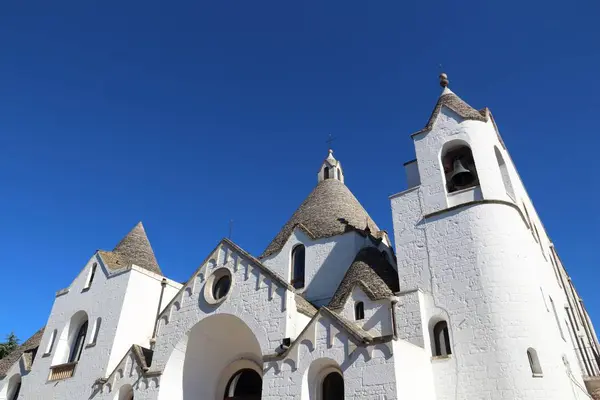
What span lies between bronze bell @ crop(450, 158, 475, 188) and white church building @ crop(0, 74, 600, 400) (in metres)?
0.08

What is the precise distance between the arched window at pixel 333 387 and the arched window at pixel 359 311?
2462mm

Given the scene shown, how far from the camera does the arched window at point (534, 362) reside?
12.5 meters

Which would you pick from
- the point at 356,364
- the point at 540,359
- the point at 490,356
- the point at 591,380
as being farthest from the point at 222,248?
the point at 591,380

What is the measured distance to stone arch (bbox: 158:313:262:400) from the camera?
15797 mm

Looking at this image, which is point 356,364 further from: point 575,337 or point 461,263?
point 575,337

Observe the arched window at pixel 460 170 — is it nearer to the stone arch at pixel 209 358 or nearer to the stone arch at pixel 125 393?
the stone arch at pixel 209 358

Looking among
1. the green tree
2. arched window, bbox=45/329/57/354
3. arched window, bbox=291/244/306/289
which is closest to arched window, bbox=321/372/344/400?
arched window, bbox=291/244/306/289

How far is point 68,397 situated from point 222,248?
9478 millimetres

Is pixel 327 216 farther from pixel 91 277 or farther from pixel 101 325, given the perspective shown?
pixel 91 277

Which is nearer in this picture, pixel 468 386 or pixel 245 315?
pixel 468 386

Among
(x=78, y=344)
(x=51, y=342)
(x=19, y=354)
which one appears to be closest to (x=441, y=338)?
(x=78, y=344)

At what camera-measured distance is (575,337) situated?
1780 centimetres

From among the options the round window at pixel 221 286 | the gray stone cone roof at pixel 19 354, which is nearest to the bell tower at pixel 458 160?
the round window at pixel 221 286

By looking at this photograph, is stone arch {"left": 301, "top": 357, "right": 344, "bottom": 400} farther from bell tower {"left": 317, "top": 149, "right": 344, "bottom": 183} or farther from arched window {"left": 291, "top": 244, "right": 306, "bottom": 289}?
bell tower {"left": 317, "top": 149, "right": 344, "bottom": 183}
